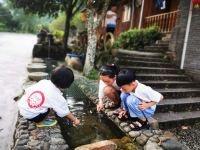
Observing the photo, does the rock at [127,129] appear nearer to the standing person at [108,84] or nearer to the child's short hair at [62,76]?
the standing person at [108,84]

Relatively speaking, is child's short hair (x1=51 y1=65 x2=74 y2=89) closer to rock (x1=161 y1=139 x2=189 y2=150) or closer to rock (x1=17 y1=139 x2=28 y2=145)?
rock (x1=17 y1=139 x2=28 y2=145)

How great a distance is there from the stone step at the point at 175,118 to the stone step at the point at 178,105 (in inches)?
5.3

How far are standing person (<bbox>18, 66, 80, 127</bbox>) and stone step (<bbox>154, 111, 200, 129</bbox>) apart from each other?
2241 mm

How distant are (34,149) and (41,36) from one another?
1274 cm

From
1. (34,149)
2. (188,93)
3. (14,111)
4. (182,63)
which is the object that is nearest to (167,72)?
(182,63)

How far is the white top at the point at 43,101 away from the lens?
3717 mm

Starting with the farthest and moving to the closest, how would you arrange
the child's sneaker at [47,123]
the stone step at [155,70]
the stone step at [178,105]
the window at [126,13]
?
the window at [126,13] < the stone step at [155,70] < the stone step at [178,105] < the child's sneaker at [47,123]

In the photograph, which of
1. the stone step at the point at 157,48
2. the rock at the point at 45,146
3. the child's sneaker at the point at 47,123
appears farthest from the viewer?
the stone step at the point at 157,48

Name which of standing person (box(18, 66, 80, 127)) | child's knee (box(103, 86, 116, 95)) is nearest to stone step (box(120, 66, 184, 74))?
child's knee (box(103, 86, 116, 95))

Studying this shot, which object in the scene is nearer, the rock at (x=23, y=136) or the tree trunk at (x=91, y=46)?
the rock at (x=23, y=136)

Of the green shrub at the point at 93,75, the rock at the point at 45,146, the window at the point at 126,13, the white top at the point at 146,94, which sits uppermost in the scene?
the window at the point at 126,13

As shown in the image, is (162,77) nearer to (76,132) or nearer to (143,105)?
(143,105)

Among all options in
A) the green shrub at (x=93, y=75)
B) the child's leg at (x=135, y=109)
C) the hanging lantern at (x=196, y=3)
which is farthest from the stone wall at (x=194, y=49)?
the child's leg at (x=135, y=109)

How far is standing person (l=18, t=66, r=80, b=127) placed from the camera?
367cm
